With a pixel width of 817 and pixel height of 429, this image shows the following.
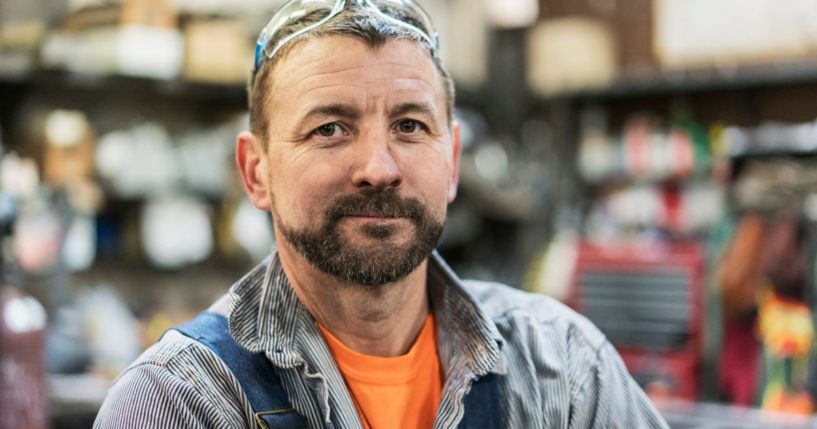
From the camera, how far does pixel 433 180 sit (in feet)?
4.29

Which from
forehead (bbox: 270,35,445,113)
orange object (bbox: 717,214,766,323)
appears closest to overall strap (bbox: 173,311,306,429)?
forehead (bbox: 270,35,445,113)

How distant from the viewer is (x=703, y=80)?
201 inches

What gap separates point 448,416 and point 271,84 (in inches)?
21.1

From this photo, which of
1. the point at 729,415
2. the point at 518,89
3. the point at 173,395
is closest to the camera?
the point at 173,395

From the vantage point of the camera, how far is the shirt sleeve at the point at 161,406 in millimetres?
1123

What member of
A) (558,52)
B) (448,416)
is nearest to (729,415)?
(448,416)

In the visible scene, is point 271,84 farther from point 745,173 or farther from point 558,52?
point 558,52

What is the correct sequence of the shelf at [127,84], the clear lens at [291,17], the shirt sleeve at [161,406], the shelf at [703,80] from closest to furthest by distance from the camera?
the shirt sleeve at [161,406]
the clear lens at [291,17]
the shelf at [127,84]
the shelf at [703,80]

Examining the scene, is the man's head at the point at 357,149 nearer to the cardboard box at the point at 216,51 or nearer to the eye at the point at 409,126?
the eye at the point at 409,126

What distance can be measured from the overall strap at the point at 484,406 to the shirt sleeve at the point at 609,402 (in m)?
0.12

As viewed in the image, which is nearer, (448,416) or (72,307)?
(448,416)

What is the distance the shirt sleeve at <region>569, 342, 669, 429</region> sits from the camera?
52.9 inches

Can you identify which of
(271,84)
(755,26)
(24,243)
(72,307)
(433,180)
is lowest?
(72,307)

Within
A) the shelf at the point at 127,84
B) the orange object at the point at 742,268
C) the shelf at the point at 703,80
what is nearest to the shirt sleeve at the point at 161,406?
the orange object at the point at 742,268
